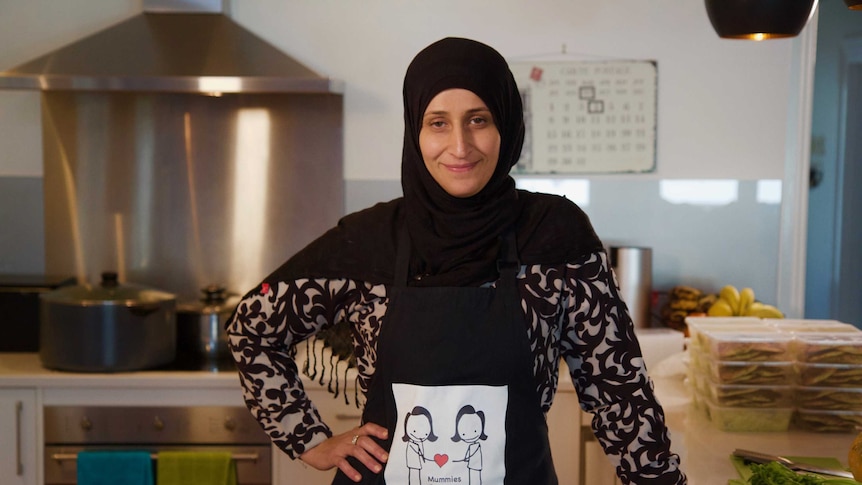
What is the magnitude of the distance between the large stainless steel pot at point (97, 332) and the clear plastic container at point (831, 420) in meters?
1.69

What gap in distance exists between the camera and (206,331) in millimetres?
2869

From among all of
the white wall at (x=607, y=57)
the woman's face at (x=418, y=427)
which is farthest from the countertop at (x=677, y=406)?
the white wall at (x=607, y=57)

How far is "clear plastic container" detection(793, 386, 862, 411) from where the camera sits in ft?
6.38

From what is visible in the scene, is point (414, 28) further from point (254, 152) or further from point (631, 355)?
point (631, 355)

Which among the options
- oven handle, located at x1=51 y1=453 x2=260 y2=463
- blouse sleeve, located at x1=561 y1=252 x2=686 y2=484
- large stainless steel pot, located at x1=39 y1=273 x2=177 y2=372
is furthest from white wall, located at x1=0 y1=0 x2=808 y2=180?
blouse sleeve, located at x1=561 y1=252 x2=686 y2=484

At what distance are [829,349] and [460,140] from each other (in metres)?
0.97

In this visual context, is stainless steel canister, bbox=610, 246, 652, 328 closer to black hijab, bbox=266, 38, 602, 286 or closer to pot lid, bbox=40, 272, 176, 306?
pot lid, bbox=40, 272, 176, 306

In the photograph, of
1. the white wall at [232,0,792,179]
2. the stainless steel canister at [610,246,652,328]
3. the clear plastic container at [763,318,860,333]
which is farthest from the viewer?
the white wall at [232,0,792,179]

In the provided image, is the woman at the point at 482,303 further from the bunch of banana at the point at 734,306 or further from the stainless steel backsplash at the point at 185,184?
the stainless steel backsplash at the point at 185,184

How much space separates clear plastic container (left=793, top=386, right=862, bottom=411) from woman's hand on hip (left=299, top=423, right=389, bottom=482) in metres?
0.92

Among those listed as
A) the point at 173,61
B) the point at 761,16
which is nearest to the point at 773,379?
the point at 761,16

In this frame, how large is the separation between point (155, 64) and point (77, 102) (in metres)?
0.48

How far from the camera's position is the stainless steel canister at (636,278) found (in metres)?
2.98

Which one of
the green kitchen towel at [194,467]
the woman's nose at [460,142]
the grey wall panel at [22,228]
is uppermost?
the woman's nose at [460,142]
